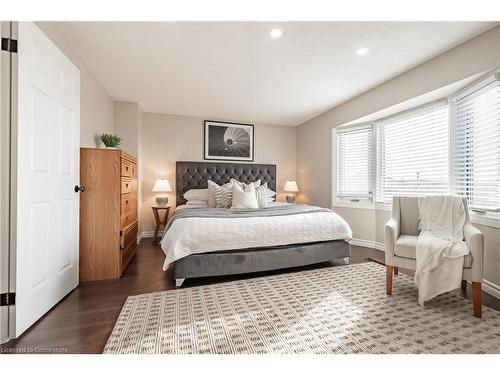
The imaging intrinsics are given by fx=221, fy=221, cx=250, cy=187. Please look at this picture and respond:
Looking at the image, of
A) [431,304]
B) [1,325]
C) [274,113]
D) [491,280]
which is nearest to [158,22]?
[1,325]

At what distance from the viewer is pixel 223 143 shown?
4633mm

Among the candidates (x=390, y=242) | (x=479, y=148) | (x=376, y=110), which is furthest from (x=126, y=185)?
(x=479, y=148)

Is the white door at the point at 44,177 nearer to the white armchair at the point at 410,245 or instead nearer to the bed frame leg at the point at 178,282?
the bed frame leg at the point at 178,282

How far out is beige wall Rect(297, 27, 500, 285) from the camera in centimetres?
204

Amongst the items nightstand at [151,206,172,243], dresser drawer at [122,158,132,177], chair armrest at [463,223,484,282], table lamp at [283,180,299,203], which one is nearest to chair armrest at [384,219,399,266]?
chair armrest at [463,223,484,282]

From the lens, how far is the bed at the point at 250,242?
2.17 m

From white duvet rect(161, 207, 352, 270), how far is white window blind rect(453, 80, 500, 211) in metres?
1.33

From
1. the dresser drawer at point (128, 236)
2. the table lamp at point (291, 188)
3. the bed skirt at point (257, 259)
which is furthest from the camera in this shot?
the table lamp at point (291, 188)

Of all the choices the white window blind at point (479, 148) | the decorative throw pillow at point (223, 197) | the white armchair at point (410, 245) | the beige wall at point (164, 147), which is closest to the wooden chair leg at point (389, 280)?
the white armchair at point (410, 245)

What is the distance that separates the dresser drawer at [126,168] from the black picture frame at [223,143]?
185 cm

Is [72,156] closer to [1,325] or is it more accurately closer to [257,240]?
[1,325]

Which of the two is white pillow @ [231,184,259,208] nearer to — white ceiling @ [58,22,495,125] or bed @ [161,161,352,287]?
bed @ [161,161,352,287]
